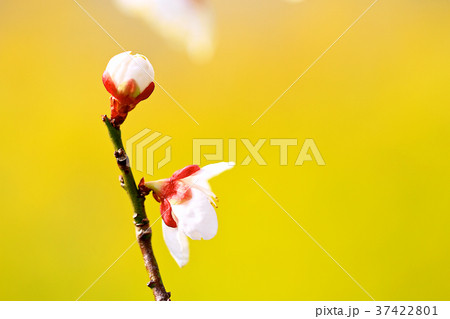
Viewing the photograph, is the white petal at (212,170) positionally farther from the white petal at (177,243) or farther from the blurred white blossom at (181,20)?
the blurred white blossom at (181,20)

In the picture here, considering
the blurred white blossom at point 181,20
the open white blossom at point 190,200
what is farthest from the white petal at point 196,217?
the blurred white blossom at point 181,20

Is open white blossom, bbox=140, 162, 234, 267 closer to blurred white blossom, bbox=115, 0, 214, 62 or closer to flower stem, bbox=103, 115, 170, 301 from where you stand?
flower stem, bbox=103, 115, 170, 301

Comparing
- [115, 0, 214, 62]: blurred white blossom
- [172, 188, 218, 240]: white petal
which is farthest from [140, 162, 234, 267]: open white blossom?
[115, 0, 214, 62]: blurred white blossom

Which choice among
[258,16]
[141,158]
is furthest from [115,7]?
[141,158]

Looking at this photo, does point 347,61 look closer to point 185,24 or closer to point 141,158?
point 185,24

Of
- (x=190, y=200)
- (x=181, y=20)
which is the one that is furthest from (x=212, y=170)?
(x=181, y=20)

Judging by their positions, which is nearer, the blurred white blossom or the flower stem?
the flower stem
